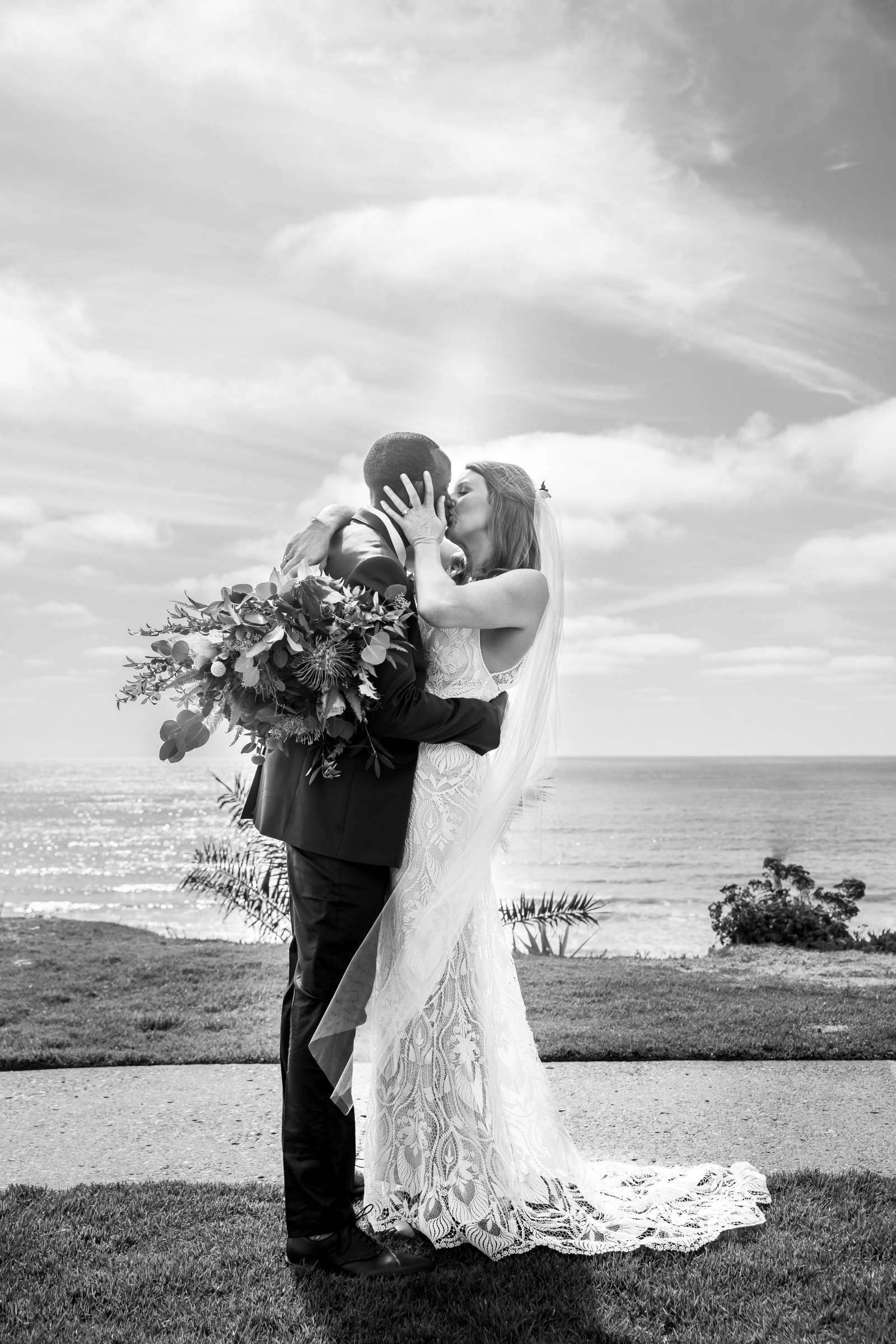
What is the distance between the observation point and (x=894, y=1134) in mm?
4535

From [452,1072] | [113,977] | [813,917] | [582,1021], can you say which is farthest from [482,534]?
[813,917]

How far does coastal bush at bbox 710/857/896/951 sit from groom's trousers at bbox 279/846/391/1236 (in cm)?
867

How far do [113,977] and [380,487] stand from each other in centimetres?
601

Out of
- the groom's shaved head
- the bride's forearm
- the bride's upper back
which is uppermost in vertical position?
the groom's shaved head

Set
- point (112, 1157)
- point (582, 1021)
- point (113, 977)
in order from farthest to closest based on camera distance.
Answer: point (113, 977) < point (582, 1021) < point (112, 1157)

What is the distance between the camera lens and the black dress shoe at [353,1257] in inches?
131

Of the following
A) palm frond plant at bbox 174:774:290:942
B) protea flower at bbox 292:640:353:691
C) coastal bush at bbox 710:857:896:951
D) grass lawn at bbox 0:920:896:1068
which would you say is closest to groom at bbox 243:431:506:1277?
protea flower at bbox 292:640:353:691

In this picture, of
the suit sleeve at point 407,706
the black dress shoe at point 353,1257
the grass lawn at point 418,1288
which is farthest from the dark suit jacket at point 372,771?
the grass lawn at point 418,1288

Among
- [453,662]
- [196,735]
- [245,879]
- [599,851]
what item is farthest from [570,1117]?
[599,851]

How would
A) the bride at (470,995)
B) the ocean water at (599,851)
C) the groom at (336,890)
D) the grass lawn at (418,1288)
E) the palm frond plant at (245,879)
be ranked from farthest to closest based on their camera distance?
the ocean water at (599,851), the palm frond plant at (245,879), the bride at (470,995), the groom at (336,890), the grass lawn at (418,1288)

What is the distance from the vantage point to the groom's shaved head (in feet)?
11.7

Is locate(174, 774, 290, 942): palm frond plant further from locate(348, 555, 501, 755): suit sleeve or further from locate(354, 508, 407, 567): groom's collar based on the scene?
locate(348, 555, 501, 755): suit sleeve

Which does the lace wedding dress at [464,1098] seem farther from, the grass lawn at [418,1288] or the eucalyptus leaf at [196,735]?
the eucalyptus leaf at [196,735]

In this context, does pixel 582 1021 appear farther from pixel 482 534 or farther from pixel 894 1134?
pixel 482 534
